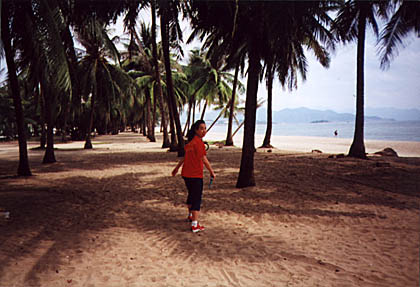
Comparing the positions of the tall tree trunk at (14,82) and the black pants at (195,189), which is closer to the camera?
the black pants at (195,189)

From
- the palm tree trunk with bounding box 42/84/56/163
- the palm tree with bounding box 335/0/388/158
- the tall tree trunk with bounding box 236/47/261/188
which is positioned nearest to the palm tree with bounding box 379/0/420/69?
the palm tree with bounding box 335/0/388/158

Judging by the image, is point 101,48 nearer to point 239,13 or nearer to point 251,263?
point 239,13

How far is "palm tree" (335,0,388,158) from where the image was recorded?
1109cm

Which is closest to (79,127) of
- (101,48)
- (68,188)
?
(101,48)

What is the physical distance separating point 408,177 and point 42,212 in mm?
8871

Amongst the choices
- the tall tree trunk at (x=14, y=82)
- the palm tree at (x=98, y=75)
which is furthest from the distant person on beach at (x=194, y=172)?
the palm tree at (x=98, y=75)

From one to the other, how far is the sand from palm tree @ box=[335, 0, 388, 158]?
4.12 metres

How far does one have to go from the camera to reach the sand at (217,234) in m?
2.81

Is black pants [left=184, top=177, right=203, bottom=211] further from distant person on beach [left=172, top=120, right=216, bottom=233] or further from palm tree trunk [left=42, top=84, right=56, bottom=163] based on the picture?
palm tree trunk [left=42, top=84, right=56, bottom=163]

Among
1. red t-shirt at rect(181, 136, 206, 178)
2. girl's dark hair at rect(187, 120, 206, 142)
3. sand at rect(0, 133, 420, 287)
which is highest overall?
girl's dark hair at rect(187, 120, 206, 142)

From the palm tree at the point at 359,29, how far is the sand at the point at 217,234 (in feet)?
13.5

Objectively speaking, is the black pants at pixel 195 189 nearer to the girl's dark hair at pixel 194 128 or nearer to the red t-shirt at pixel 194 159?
the red t-shirt at pixel 194 159

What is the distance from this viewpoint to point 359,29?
11492mm

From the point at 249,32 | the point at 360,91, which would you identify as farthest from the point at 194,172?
the point at 360,91
